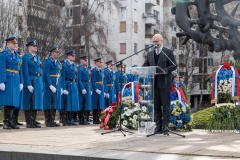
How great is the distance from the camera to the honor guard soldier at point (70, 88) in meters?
11.8

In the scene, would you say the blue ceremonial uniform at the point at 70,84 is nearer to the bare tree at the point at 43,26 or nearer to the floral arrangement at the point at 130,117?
the floral arrangement at the point at 130,117

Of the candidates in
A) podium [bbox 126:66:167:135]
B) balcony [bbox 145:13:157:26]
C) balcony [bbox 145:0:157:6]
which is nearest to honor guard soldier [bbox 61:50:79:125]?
podium [bbox 126:66:167:135]

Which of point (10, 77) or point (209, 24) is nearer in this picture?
point (10, 77)

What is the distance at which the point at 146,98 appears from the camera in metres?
7.99

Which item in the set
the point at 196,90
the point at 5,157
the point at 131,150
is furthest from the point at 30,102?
the point at 196,90

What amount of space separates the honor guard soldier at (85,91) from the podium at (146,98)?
15.0ft

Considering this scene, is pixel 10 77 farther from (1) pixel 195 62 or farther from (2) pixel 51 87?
(1) pixel 195 62

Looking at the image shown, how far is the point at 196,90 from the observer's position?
173 ft

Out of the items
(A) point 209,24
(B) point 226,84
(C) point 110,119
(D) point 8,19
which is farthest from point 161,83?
(D) point 8,19

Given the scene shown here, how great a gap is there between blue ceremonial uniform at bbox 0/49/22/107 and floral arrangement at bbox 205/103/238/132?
16.6ft

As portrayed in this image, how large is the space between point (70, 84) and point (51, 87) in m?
1.20

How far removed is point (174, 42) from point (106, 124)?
28047 mm

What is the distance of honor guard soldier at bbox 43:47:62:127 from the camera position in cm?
1093

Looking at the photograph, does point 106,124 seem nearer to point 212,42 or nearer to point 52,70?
point 52,70
